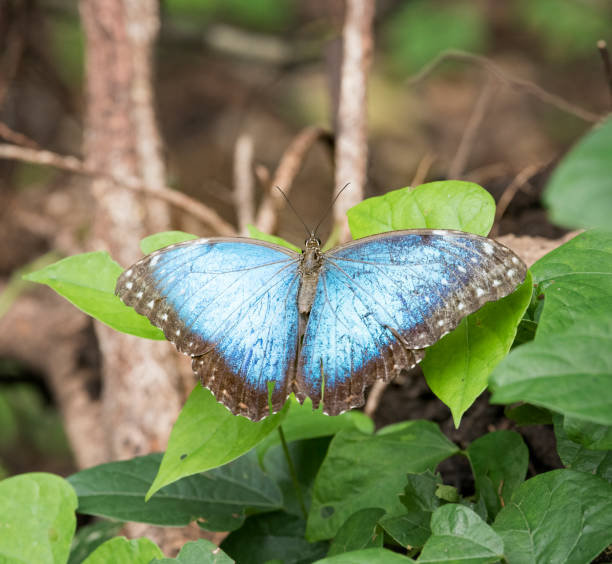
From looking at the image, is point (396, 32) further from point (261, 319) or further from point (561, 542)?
point (561, 542)

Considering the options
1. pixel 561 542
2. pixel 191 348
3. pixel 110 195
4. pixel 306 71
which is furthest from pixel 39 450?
pixel 306 71

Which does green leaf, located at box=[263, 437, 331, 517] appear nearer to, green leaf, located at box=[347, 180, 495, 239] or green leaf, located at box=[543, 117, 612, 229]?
green leaf, located at box=[347, 180, 495, 239]

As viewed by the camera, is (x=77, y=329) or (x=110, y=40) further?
(x=77, y=329)

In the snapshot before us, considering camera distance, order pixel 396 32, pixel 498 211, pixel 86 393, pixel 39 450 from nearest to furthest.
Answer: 1. pixel 498 211
2. pixel 86 393
3. pixel 39 450
4. pixel 396 32

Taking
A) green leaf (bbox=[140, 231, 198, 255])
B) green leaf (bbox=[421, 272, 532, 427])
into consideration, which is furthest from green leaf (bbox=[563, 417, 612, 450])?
green leaf (bbox=[140, 231, 198, 255])

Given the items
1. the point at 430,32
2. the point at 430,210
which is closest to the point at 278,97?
the point at 430,32

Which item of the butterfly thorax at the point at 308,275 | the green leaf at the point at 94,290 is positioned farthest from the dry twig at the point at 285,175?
the green leaf at the point at 94,290

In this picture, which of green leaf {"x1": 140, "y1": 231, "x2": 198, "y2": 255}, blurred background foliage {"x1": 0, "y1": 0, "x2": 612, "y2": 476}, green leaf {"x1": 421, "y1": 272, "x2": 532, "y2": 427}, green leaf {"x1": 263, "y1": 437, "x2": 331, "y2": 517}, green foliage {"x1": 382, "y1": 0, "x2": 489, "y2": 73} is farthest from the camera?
green foliage {"x1": 382, "y1": 0, "x2": 489, "y2": 73}
